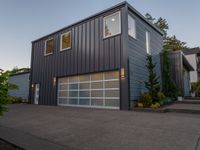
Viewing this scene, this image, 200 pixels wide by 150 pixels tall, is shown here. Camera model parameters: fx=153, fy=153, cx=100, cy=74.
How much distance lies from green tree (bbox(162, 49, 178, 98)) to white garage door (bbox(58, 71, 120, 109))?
17.8 ft

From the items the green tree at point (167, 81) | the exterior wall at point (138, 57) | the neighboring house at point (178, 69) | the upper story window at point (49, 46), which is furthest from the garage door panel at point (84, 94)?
the neighboring house at point (178, 69)

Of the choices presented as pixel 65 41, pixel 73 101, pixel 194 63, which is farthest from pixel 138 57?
pixel 194 63

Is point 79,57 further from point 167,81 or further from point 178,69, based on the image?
point 178,69

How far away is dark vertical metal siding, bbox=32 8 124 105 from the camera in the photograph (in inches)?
374

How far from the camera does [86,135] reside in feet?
12.5

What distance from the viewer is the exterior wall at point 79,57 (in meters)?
9.34

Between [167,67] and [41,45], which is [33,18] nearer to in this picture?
[41,45]

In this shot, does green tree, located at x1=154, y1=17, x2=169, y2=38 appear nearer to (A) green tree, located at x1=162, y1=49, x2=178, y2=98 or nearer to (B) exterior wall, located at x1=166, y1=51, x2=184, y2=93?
(B) exterior wall, located at x1=166, y1=51, x2=184, y2=93

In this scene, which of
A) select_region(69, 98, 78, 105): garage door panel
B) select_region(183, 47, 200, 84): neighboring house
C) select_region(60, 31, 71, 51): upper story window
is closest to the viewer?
select_region(69, 98, 78, 105): garage door panel

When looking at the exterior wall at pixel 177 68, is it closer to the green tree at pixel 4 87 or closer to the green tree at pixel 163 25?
the green tree at pixel 4 87

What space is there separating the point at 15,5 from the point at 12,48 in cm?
641

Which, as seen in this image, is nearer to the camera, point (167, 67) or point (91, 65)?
point (91, 65)

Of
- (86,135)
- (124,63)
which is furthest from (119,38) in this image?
(86,135)

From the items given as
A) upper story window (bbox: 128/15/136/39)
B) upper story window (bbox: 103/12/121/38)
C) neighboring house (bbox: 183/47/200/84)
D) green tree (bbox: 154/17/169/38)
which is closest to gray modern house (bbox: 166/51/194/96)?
upper story window (bbox: 128/15/136/39)
